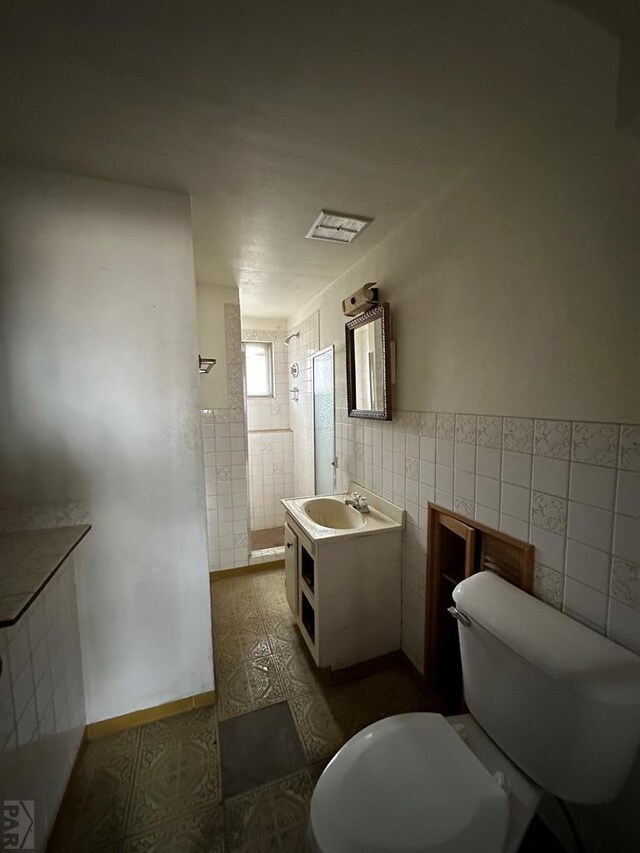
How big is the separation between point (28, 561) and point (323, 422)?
202 cm

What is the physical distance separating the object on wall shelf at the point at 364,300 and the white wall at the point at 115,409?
2.87ft

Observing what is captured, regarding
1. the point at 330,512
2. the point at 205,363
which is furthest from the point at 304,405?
the point at 330,512

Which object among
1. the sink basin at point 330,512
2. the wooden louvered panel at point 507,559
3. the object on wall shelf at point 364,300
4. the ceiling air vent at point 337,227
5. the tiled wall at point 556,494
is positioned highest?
the ceiling air vent at point 337,227

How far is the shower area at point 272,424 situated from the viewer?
11.3 ft

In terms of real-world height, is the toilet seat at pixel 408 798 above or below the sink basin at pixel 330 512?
below

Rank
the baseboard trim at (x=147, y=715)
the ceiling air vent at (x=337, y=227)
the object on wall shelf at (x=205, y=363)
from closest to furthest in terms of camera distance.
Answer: the baseboard trim at (x=147, y=715)
the ceiling air vent at (x=337, y=227)
the object on wall shelf at (x=205, y=363)

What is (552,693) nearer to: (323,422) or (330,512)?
(330,512)

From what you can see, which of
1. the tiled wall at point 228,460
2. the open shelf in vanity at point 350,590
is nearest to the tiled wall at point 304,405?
the tiled wall at point 228,460

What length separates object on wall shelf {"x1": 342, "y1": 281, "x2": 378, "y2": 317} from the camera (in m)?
1.78

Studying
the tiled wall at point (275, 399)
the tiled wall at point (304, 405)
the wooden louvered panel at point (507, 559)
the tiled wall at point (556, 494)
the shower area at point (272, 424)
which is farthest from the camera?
the tiled wall at point (275, 399)

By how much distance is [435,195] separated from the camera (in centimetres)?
138

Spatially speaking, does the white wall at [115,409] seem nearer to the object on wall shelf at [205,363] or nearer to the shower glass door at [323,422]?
the object on wall shelf at [205,363]

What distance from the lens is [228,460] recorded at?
264cm

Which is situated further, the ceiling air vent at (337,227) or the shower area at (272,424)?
the shower area at (272,424)
